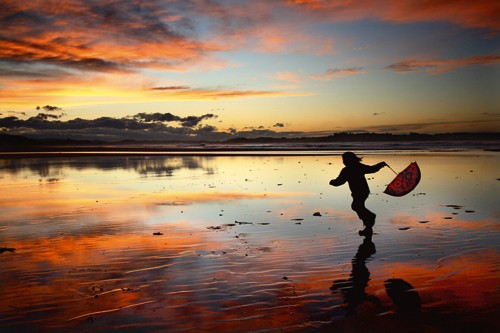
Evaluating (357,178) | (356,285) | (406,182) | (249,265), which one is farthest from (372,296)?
(406,182)

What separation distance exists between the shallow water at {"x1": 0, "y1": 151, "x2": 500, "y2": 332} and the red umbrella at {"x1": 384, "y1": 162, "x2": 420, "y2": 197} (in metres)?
0.91

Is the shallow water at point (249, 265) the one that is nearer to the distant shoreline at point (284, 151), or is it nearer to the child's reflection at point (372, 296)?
the child's reflection at point (372, 296)

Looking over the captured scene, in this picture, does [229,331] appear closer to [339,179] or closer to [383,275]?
[383,275]

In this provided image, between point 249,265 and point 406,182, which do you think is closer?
point 249,265

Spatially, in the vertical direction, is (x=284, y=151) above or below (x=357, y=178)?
below

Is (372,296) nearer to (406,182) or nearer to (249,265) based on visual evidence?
(249,265)

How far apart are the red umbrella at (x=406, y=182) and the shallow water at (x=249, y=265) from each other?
36.0 inches

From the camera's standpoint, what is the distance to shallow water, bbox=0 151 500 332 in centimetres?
587

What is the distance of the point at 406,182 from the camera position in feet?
39.8

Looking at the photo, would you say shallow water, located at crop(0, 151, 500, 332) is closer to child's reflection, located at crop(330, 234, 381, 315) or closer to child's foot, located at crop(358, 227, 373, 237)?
child's reflection, located at crop(330, 234, 381, 315)

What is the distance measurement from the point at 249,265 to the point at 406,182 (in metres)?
6.11

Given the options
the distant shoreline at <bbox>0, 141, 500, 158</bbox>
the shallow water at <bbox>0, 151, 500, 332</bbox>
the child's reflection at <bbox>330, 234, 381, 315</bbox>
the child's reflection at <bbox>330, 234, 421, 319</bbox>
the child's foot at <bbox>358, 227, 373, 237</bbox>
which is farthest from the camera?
the distant shoreline at <bbox>0, 141, 500, 158</bbox>

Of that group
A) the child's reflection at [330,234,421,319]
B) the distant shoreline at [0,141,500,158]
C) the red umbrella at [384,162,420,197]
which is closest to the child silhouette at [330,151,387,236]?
the red umbrella at [384,162,420,197]

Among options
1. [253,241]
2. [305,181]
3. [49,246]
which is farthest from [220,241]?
[305,181]
